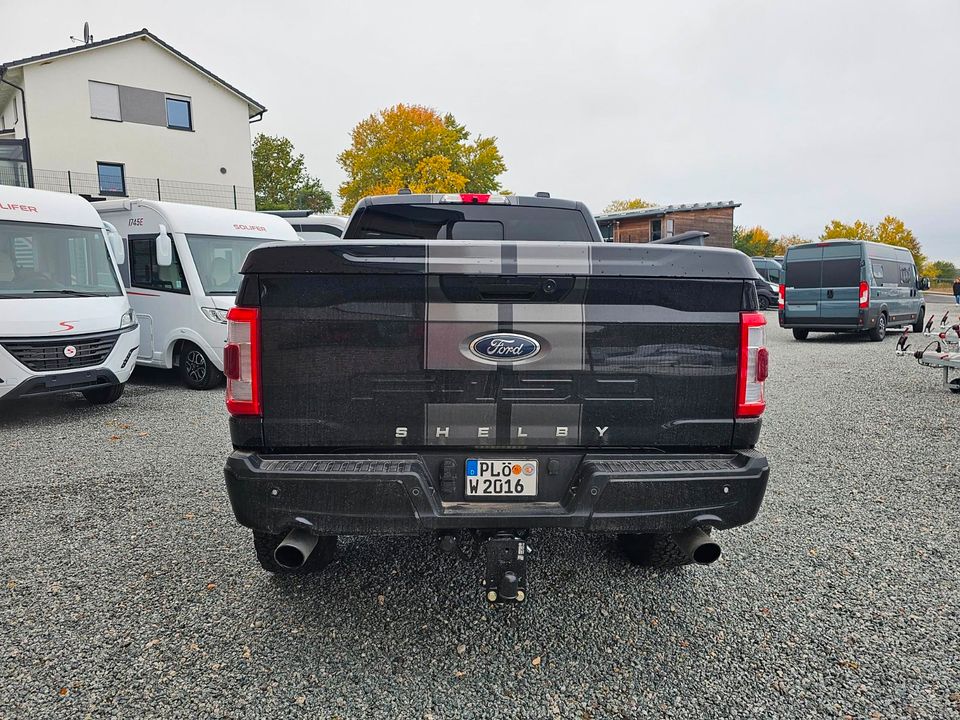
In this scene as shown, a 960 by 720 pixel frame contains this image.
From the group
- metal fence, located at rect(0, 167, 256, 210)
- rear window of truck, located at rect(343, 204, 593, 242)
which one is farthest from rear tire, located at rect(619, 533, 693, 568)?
metal fence, located at rect(0, 167, 256, 210)

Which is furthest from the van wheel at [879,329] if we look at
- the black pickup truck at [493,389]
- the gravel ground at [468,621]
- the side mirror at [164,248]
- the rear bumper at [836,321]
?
the black pickup truck at [493,389]

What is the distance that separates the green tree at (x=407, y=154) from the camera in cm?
5338

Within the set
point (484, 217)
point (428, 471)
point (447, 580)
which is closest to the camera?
point (428, 471)

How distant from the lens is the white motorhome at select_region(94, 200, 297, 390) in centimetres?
935

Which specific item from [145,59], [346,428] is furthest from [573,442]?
[145,59]

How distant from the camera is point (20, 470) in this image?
5.59 meters

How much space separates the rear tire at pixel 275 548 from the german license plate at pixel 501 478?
34.9 inches

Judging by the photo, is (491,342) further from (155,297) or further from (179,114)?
(179,114)

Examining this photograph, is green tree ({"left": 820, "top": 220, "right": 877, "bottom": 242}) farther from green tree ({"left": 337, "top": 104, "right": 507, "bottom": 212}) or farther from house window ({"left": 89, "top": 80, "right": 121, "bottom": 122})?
house window ({"left": 89, "top": 80, "right": 121, "bottom": 122})

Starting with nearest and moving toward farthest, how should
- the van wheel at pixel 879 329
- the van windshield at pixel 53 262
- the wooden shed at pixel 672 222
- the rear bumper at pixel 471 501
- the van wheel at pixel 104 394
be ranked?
the rear bumper at pixel 471 501 → the van windshield at pixel 53 262 → the van wheel at pixel 104 394 → the van wheel at pixel 879 329 → the wooden shed at pixel 672 222

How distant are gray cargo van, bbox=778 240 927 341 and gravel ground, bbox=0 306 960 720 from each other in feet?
36.8

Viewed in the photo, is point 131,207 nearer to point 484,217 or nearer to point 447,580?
point 484,217

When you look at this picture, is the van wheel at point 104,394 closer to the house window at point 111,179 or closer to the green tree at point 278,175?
the house window at point 111,179

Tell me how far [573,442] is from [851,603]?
1.78 meters
